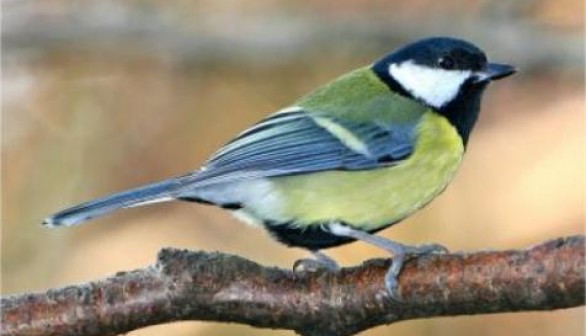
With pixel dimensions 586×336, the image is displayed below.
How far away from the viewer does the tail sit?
1.92m

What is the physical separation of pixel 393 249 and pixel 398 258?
62mm

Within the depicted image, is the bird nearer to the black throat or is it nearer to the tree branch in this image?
the black throat

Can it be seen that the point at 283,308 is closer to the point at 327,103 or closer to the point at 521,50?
the point at 327,103

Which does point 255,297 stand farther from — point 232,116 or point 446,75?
point 232,116

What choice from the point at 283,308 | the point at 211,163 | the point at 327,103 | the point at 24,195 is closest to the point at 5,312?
the point at 283,308

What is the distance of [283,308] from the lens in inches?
72.3

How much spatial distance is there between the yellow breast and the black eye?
0.14m

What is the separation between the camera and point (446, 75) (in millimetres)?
2363

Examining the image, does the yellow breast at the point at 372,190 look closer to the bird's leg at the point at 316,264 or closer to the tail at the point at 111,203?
the bird's leg at the point at 316,264

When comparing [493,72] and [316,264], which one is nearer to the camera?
[316,264]

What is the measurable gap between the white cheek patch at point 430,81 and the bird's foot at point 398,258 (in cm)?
49

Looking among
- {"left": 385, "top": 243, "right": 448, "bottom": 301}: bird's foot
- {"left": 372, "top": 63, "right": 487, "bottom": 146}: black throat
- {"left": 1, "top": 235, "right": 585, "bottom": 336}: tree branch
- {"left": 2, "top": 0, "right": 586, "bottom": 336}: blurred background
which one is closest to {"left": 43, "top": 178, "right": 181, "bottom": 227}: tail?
{"left": 1, "top": 235, "right": 585, "bottom": 336}: tree branch

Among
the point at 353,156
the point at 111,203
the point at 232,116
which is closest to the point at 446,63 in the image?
the point at 353,156

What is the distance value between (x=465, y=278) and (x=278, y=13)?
2771 mm
